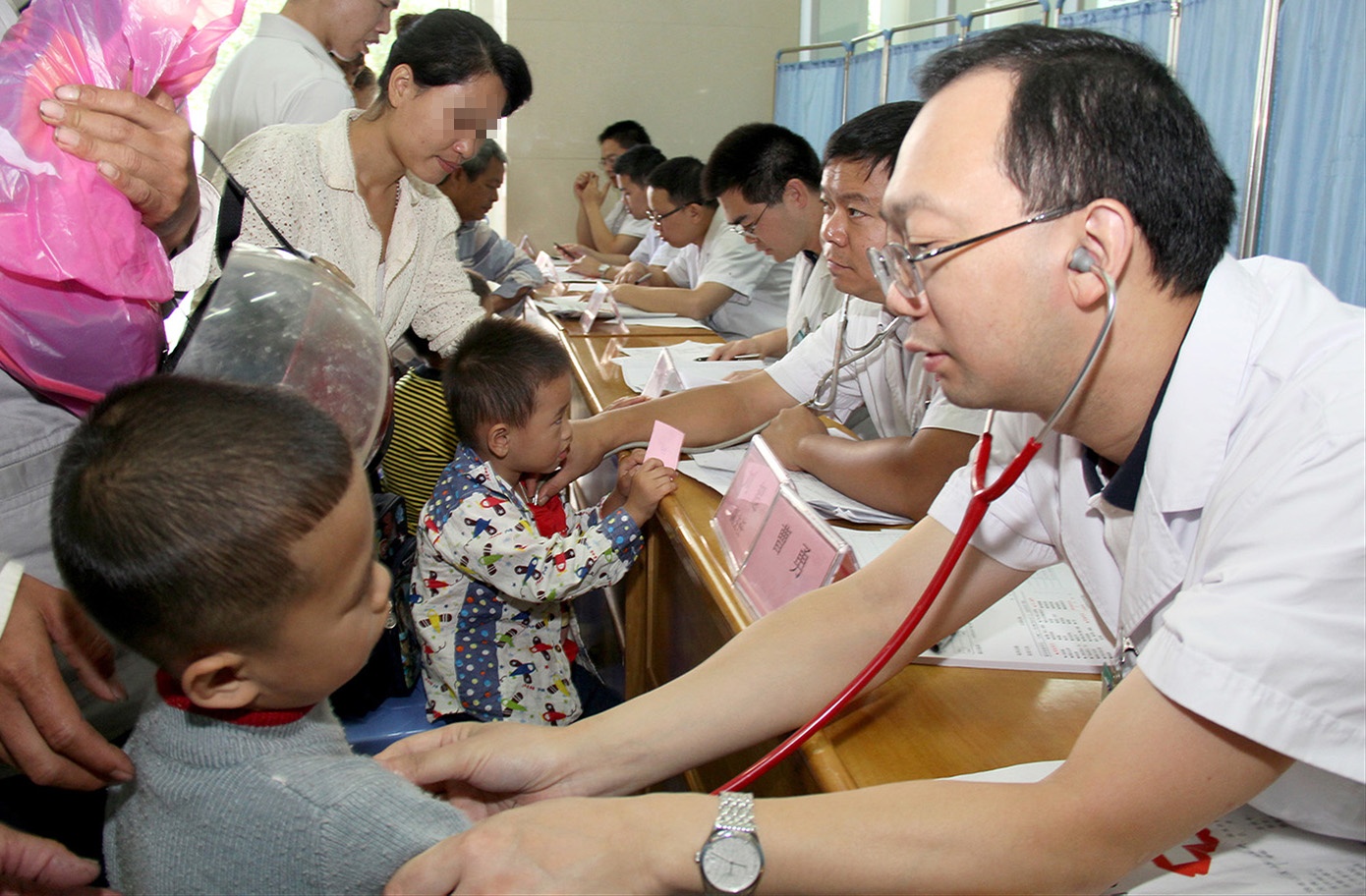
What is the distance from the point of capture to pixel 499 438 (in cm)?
182

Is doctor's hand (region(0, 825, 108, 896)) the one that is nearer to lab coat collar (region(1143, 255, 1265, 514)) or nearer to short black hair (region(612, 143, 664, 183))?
lab coat collar (region(1143, 255, 1265, 514))

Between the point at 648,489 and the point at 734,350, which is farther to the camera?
the point at 734,350

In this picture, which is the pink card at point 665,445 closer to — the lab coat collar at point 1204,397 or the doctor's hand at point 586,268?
the lab coat collar at point 1204,397

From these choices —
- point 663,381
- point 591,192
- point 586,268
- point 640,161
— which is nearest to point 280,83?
point 663,381

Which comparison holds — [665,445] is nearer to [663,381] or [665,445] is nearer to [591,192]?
[663,381]

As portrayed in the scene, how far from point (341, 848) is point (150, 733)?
21 cm

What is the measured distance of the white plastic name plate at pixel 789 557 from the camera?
45.7 inches

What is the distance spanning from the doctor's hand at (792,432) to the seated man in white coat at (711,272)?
2106 mm

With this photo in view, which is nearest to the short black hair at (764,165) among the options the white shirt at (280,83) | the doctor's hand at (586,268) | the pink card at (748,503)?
the white shirt at (280,83)

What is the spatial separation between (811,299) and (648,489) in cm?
127

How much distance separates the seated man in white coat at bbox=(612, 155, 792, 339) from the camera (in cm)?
410

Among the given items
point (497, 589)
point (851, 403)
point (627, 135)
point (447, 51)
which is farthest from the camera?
point (627, 135)

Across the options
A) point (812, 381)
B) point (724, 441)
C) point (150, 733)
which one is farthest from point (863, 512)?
point (150, 733)

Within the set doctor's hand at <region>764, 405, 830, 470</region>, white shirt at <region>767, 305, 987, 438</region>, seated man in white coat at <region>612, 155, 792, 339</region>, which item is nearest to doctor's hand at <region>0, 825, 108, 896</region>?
doctor's hand at <region>764, 405, 830, 470</region>
